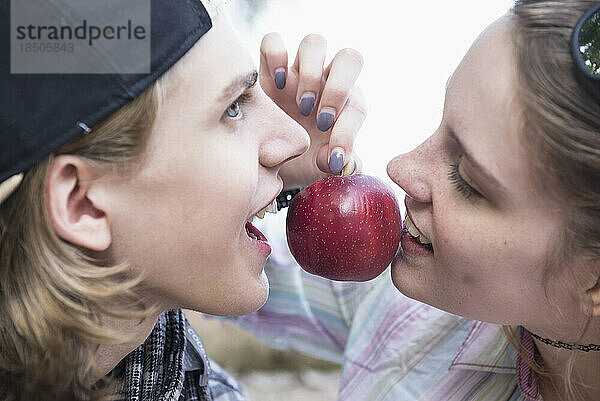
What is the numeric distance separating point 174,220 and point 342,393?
1.86 ft

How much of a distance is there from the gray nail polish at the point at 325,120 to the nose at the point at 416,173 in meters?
0.16

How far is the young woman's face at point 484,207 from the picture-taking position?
78 centimetres

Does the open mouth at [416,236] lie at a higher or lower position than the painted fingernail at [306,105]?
lower

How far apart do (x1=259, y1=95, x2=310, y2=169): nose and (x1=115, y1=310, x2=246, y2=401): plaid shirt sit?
1.18ft

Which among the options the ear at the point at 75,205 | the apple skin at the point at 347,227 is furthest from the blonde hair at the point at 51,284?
the apple skin at the point at 347,227

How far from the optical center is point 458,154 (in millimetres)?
844

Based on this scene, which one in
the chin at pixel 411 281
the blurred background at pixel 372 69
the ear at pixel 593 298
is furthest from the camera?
the blurred background at pixel 372 69

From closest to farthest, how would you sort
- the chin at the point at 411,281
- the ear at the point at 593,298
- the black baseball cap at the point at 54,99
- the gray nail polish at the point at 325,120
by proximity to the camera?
the black baseball cap at the point at 54,99 → the ear at the point at 593,298 → the chin at the point at 411,281 → the gray nail polish at the point at 325,120

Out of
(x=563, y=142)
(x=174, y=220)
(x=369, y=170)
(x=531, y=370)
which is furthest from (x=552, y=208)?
(x=369, y=170)

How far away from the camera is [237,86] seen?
81cm

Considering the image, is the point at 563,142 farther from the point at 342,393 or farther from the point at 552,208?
the point at 342,393

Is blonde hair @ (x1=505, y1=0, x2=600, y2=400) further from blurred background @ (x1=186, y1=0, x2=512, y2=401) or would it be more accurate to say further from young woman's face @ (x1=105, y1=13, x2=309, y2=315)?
blurred background @ (x1=186, y1=0, x2=512, y2=401)

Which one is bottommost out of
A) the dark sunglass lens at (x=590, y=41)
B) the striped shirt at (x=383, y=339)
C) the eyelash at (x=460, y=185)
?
the striped shirt at (x=383, y=339)

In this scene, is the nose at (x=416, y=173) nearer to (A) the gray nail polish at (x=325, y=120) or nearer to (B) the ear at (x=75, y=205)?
(A) the gray nail polish at (x=325, y=120)
